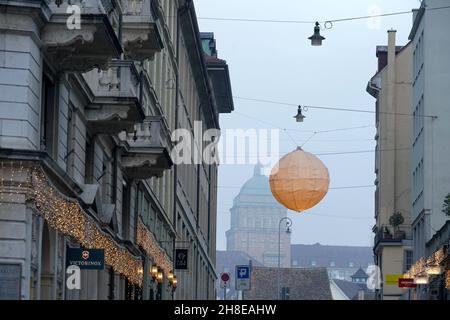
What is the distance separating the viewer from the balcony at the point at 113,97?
32.5 metres

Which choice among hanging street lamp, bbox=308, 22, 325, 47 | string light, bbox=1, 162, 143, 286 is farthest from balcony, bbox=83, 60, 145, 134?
hanging street lamp, bbox=308, 22, 325, 47

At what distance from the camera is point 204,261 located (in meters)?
88.1

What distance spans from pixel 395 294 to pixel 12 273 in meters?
70.5

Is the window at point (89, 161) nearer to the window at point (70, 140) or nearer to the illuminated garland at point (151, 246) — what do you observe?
the window at point (70, 140)

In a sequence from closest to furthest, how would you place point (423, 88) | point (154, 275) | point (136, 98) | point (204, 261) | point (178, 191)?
point (136, 98) < point (154, 275) < point (178, 191) < point (423, 88) < point (204, 261)

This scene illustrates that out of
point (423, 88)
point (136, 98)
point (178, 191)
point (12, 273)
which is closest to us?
point (12, 273)

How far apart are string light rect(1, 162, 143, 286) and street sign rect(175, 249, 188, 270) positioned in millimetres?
20329

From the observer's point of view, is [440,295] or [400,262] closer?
[440,295]

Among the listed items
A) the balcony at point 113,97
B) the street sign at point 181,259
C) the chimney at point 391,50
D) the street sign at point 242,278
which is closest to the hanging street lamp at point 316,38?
the balcony at point 113,97

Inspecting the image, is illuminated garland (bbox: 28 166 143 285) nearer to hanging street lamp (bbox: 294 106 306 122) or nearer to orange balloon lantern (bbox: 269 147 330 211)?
orange balloon lantern (bbox: 269 147 330 211)

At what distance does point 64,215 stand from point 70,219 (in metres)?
0.79

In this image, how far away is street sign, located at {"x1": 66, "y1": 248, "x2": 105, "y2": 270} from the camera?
27.3 m
